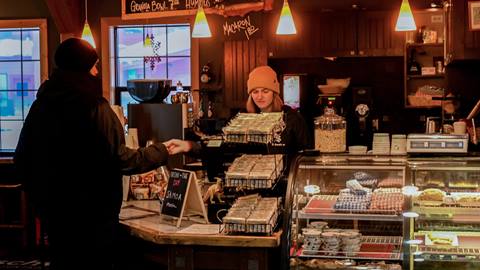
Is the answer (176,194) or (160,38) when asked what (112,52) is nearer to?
(160,38)

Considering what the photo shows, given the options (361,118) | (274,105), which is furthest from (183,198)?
(361,118)

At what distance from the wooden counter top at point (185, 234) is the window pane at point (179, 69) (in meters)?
5.15

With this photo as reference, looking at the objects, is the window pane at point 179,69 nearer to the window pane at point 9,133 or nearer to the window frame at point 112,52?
the window frame at point 112,52

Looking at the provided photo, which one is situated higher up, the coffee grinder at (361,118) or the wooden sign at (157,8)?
the wooden sign at (157,8)

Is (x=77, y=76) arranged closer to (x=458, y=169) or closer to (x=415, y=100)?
(x=458, y=169)

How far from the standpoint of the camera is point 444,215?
3666 mm

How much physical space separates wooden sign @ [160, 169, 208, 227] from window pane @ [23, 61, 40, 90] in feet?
18.9

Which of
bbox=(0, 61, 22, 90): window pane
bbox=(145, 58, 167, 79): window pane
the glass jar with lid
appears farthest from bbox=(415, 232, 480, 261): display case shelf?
bbox=(0, 61, 22, 90): window pane

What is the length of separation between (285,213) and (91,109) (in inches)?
44.7

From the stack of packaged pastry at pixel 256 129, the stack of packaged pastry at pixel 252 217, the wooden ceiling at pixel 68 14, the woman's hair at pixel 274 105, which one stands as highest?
the wooden ceiling at pixel 68 14

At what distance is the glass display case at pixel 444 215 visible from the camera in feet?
11.5

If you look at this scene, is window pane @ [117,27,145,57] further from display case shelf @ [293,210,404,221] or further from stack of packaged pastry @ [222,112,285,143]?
display case shelf @ [293,210,404,221]

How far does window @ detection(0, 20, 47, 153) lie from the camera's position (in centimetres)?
954

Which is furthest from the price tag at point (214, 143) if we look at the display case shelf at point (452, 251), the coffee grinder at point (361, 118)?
the coffee grinder at point (361, 118)
